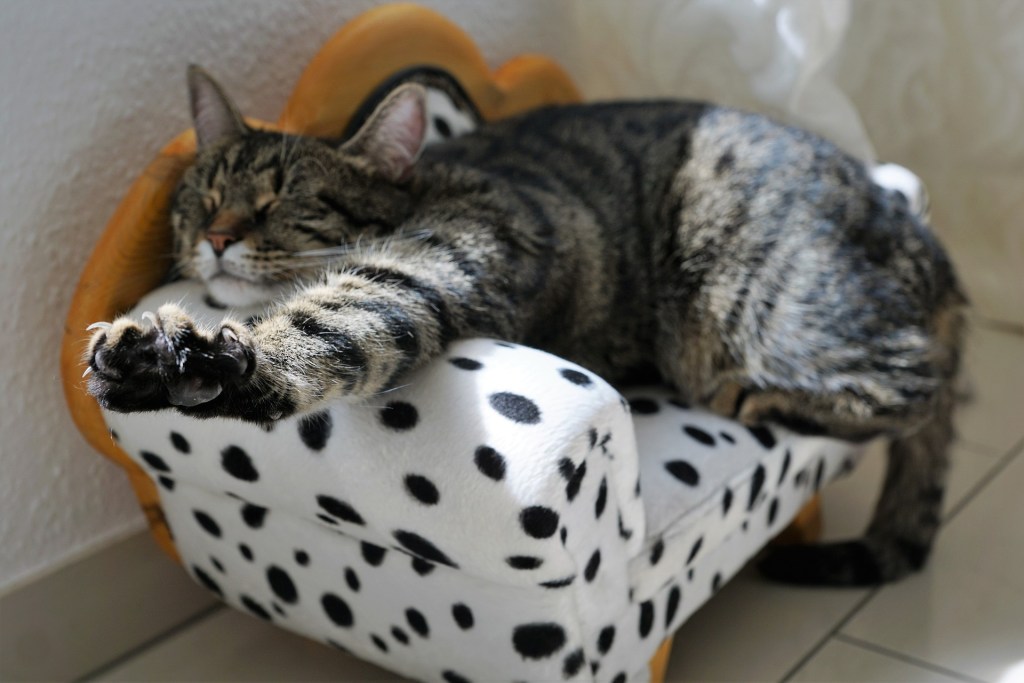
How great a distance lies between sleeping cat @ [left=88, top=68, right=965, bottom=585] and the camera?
109 cm

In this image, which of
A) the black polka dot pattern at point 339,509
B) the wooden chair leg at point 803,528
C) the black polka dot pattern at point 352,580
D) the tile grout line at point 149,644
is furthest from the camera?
the wooden chair leg at point 803,528

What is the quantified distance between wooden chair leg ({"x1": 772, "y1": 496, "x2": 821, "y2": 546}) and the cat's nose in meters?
0.91

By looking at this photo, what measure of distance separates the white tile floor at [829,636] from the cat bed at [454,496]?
132mm

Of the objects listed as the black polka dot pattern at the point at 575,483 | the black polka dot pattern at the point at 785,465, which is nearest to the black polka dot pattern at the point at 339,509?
the black polka dot pattern at the point at 575,483

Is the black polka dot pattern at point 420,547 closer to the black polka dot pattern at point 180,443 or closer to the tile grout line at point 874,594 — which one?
the black polka dot pattern at point 180,443

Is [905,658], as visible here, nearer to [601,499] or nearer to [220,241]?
[601,499]

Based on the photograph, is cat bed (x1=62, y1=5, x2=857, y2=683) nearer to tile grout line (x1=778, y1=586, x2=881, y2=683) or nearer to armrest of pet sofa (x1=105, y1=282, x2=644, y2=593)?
armrest of pet sofa (x1=105, y1=282, x2=644, y2=593)

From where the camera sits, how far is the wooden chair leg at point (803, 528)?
1.55 metres

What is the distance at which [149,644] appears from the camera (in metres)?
1.45

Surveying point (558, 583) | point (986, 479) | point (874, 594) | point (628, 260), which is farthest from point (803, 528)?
point (558, 583)

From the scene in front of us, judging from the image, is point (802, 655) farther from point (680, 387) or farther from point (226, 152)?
point (226, 152)

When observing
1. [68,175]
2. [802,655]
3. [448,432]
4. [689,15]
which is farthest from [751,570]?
[68,175]

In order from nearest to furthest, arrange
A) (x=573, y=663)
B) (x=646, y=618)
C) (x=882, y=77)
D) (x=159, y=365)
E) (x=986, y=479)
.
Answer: (x=159, y=365)
(x=573, y=663)
(x=646, y=618)
(x=986, y=479)
(x=882, y=77)

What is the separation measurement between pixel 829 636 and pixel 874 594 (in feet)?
0.43
